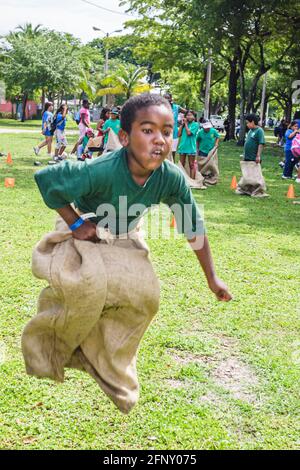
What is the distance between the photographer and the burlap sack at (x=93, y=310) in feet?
A: 8.98

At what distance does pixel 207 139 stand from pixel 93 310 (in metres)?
11.2

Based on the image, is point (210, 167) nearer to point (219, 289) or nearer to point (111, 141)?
point (111, 141)

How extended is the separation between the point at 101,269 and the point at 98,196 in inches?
15.5

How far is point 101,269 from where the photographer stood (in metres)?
2.73

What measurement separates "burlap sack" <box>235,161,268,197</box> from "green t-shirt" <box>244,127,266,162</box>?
0.60 feet

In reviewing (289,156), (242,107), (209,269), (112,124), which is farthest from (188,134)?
(242,107)

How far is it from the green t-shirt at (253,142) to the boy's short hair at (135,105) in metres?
9.06

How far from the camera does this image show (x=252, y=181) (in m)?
12.2

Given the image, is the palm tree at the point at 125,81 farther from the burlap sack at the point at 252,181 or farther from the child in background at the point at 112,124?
the burlap sack at the point at 252,181

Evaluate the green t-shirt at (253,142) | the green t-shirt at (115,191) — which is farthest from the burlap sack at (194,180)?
the green t-shirt at (115,191)

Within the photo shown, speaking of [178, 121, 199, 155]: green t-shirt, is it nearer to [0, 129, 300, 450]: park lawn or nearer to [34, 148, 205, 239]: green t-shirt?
[0, 129, 300, 450]: park lawn

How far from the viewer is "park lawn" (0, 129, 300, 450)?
3154 millimetres
